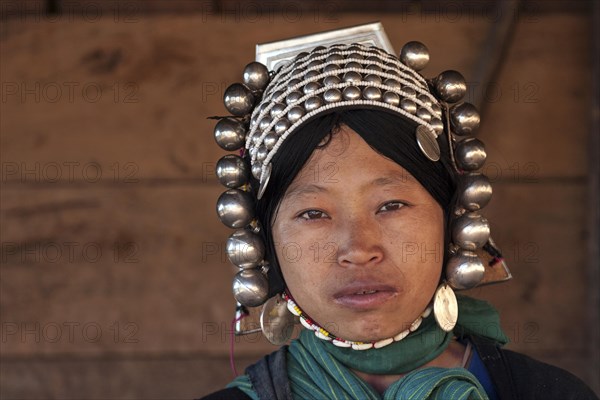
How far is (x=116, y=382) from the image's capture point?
2.58 meters

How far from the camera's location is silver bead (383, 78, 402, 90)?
64.2 inches

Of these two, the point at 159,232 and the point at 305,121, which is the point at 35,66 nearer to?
the point at 159,232

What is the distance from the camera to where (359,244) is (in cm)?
154

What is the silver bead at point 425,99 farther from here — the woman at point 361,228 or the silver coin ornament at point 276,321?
the silver coin ornament at point 276,321

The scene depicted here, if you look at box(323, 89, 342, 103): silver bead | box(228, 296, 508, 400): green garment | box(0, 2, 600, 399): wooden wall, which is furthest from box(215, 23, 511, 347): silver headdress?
box(0, 2, 600, 399): wooden wall

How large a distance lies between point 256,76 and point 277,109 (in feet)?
0.46

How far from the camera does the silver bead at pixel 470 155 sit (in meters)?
1.70

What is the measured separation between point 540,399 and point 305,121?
25.7 inches

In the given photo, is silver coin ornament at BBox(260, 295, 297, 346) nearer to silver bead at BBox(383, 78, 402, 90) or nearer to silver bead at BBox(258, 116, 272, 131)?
silver bead at BBox(258, 116, 272, 131)

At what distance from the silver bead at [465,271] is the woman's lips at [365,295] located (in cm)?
15

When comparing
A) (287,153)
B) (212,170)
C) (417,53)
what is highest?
(417,53)

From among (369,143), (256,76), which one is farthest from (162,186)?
(369,143)

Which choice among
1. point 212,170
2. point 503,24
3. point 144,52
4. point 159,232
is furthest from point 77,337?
point 503,24

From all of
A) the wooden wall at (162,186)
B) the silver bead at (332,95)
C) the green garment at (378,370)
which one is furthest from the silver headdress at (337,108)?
the wooden wall at (162,186)
